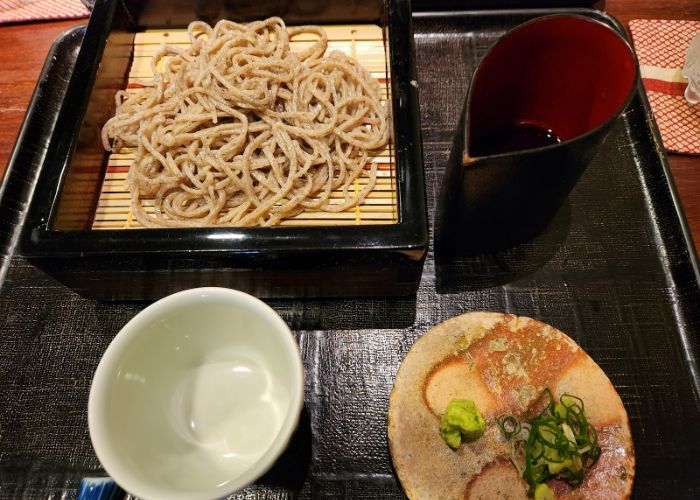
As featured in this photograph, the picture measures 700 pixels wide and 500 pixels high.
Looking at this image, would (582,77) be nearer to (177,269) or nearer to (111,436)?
(177,269)

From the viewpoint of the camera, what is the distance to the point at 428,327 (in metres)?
1.66

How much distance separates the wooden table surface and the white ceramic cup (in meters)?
1.33

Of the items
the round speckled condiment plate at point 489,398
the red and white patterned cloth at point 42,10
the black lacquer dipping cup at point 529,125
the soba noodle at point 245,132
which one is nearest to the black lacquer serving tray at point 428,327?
the round speckled condiment plate at point 489,398

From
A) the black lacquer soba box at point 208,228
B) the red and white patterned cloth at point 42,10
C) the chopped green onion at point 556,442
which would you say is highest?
the red and white patterned cloth at point 42,10

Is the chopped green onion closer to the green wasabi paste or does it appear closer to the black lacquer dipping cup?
the green wasabi paste

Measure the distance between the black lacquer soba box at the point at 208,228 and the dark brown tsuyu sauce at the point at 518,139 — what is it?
1.14 feet

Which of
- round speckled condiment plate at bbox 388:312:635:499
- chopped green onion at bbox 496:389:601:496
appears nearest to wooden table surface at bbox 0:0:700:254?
round speckled condiment plate at bbox 388:312:635:499

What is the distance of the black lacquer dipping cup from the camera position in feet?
4.32

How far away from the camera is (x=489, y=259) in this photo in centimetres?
178

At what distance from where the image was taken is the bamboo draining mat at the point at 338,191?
170 cm

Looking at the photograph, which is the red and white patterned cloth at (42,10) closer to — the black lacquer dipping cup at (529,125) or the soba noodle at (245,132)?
the soba noodle at (245,132)

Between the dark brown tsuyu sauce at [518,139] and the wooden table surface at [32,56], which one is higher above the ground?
the wooden table surface at [32,56]

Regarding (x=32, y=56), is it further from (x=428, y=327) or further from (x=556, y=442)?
(x=556, y=442)

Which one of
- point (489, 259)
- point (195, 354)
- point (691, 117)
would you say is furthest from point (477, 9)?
point (195, 354)
